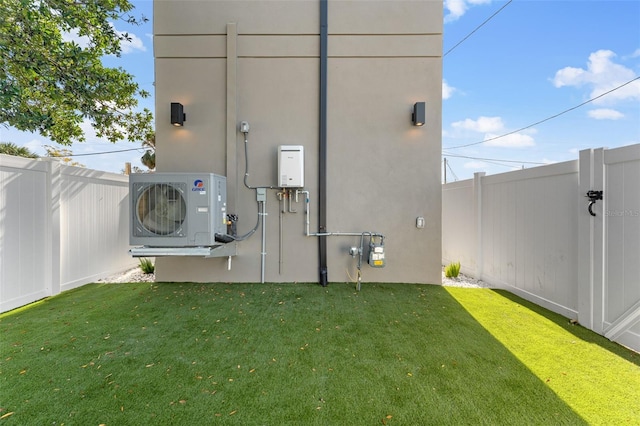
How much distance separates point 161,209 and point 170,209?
0.29 feet

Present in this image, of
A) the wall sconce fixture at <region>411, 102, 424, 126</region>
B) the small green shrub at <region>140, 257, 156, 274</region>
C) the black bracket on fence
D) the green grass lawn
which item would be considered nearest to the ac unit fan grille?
the green grass lawn

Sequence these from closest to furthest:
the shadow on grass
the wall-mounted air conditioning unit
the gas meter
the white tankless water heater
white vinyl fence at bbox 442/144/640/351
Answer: the shadow on grass → white vinyl fence at bbox 442/144/640/351 → the wall-mounted air conditioning unit → the gas meter → the white tankless water heater

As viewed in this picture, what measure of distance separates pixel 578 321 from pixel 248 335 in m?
3.07

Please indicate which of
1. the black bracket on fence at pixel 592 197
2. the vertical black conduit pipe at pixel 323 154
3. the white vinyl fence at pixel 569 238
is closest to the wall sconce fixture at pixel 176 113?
the vertical black conduit pipe at pixel 323 154

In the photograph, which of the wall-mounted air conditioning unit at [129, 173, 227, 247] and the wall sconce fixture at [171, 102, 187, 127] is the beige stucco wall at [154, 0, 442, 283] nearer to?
the wall sconce fixture at [171, 102, 187, 127]

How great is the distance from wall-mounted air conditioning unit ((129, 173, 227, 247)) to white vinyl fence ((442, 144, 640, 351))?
3646 mm

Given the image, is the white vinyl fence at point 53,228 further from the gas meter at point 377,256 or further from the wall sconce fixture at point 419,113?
the wall sconce fixture at point 419,113

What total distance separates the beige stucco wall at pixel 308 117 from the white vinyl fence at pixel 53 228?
1205 mm

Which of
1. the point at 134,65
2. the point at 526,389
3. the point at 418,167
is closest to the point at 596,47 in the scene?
the point at 418,167

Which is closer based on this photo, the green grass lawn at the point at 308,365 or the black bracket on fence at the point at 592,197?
the green grass lawn at the point at 308,365

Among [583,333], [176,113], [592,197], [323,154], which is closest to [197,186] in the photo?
[176,113]

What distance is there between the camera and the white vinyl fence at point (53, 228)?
2664 mm

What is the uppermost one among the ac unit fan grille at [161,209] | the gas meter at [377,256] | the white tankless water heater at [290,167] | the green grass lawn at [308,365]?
the white tankless water heater at [290,167]

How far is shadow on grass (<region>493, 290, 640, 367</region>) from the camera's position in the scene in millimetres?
1876
